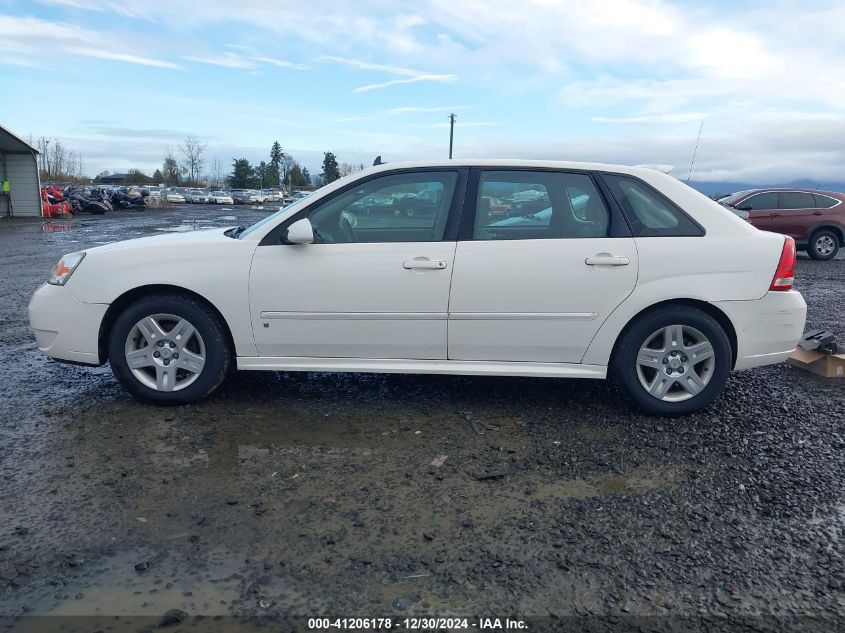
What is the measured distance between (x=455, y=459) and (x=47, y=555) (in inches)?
77.9

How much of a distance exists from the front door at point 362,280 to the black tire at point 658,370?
117 centimetres

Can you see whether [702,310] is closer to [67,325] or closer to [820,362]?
[820,362]

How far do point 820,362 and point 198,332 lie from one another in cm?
472

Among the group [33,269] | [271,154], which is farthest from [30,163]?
[271,154]

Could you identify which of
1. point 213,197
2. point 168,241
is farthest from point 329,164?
point 168,241

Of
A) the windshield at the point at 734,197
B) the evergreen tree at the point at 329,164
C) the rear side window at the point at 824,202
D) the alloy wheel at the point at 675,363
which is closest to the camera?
the alloy wheel at the point at 675,363

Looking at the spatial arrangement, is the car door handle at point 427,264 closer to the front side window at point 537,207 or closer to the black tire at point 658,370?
the front side window at point 537,207

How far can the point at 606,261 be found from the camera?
166 inches

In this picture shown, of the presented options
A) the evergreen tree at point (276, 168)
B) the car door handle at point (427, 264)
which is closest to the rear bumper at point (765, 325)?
the car door handle at point (427, 264)

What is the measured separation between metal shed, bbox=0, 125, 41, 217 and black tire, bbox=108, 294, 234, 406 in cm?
2569

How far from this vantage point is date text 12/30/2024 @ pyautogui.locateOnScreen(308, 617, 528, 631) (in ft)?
7.69

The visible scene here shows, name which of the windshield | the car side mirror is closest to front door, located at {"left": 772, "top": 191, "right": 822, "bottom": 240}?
the windshield

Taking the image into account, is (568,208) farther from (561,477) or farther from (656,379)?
(561,477)

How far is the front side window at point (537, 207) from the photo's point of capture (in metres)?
4.33
